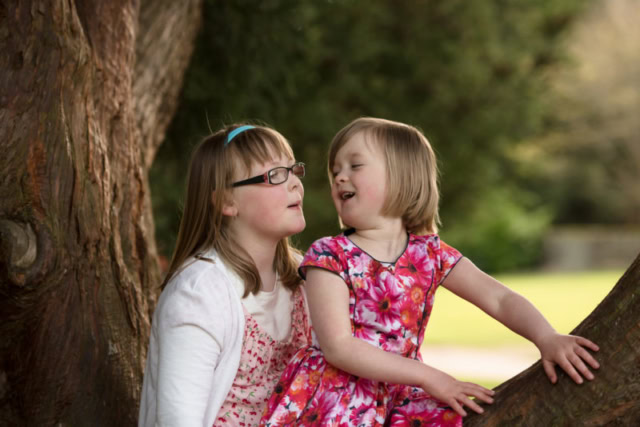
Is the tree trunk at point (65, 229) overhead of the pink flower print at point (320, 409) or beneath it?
overhead

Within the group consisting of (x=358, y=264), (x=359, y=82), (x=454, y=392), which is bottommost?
(x=454, y=392)

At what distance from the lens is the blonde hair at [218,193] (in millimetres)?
2426

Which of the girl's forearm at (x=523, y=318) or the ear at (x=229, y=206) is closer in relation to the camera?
the girl's forearm at (x=523, y=318)

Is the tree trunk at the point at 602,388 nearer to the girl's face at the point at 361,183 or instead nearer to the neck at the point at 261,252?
the girl's face at the point at 361,183

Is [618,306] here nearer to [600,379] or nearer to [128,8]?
[600,379]

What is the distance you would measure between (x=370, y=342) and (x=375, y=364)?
160 mm

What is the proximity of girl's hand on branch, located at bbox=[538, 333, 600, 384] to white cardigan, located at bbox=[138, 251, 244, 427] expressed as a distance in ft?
2.93

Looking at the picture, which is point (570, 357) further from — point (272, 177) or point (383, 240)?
point (272, 177)

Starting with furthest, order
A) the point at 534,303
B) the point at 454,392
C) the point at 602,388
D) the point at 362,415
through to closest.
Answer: the point at 534,303 < the point at 362,415 < the point at 454,392 < the point at 602,388

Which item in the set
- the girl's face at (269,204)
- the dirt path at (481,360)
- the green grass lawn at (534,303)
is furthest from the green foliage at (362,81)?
the girl's face at (269,204)

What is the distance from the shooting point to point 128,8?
2994 millimetres

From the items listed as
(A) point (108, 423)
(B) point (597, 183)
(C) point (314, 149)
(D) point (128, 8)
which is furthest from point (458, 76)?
(B) point (597, 183)

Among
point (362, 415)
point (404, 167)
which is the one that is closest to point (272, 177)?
point (404, 167)

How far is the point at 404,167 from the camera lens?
2.30 meters
